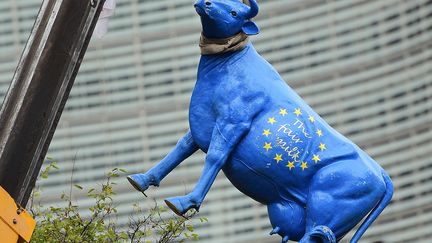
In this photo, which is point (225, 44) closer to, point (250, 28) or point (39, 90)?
point (250, 28)

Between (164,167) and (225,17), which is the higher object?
(225,17)

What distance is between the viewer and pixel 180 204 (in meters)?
15.4

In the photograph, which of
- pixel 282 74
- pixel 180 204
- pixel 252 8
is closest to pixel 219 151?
pixel 180 204

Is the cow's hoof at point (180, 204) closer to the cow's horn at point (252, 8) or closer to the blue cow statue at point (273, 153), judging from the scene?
the blue cow statue at point (273, 153)

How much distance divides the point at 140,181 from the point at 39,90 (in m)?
1.52

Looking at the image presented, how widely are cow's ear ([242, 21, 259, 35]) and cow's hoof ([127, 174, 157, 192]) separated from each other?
1692mm

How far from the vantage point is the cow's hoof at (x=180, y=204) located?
15344 millimetres

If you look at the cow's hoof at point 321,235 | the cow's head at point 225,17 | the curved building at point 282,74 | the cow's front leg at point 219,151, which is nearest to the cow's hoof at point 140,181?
the cow's front leg at point 219,151

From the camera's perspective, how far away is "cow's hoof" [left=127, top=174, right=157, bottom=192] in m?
16.0

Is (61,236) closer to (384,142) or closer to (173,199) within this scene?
(173,199)

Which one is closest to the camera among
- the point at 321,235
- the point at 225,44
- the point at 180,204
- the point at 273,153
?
the point at 180,204

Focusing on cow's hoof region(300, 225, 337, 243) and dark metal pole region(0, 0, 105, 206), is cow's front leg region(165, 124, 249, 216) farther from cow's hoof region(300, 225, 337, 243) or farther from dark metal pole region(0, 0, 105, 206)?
dark metal pole region(0, 0, 105, 206)

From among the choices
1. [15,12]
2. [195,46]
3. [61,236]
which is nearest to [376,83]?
[195,46]

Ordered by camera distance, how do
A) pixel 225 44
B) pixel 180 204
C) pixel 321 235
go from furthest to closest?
pixel 225 44, pixel 321 235, pixel 180 204
